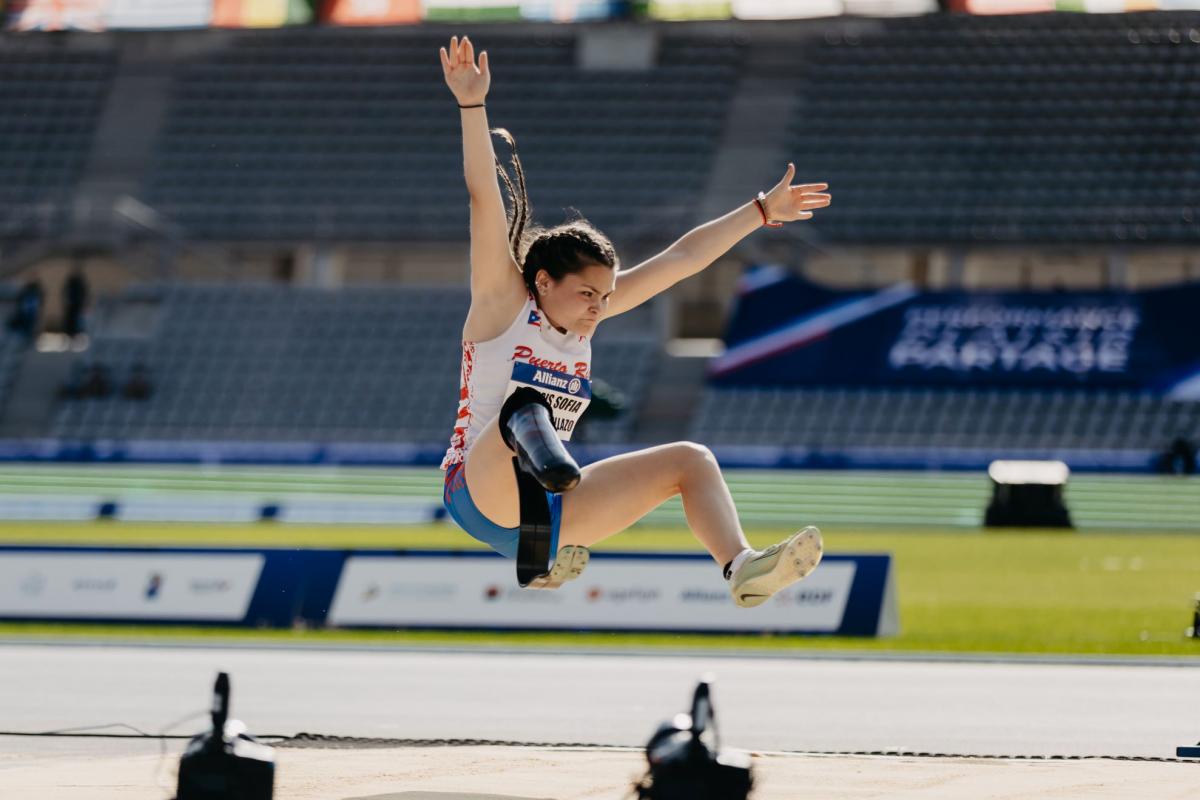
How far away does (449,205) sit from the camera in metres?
36.8

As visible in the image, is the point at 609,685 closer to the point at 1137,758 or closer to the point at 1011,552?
the point at 1137,758

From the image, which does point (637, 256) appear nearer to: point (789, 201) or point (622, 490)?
point (789, 201)

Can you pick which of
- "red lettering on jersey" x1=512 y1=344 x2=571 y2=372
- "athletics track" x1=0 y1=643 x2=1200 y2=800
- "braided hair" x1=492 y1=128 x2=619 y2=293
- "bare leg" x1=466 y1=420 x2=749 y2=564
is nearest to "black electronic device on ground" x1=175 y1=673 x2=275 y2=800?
"athletics track" x1=0 y1=643 x2=1200 y2=800

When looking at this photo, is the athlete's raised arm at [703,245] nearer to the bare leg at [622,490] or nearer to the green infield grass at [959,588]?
the bare leg at [622,490]

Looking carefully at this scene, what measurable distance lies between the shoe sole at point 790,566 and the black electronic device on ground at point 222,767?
1.56 m

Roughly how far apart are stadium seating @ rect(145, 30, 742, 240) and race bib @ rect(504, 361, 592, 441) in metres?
29.1

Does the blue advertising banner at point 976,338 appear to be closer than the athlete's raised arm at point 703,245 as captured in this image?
No

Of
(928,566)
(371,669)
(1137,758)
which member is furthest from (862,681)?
(928,566)

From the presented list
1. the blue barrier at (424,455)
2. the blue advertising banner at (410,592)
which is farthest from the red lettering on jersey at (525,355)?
the blue barrier at (424,455)

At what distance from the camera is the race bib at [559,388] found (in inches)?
231

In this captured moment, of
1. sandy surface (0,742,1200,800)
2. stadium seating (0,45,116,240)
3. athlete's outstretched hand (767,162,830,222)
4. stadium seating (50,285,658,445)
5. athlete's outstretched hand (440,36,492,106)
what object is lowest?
sandy surface (0,742,1200,800)

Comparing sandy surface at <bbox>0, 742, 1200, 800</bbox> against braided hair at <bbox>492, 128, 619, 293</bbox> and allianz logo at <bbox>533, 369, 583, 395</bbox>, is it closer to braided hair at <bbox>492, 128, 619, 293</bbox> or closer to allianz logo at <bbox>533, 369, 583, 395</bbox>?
allianz logo at <bbox>533, 369, 583, 395</bbox>

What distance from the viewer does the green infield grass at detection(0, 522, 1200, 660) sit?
12.7 m

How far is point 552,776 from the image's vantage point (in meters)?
5.88
